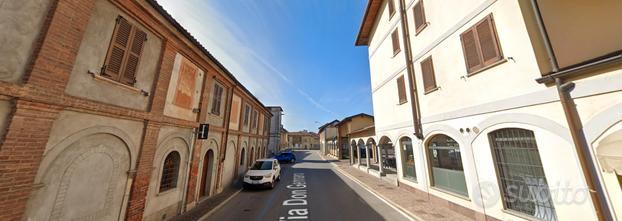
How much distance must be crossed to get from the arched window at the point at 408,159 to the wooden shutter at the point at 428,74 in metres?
3.19

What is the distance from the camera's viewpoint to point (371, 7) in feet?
46.5

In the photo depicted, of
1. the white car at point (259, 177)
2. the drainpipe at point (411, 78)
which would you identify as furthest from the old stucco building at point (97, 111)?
the drainpipe at point (411, 78)

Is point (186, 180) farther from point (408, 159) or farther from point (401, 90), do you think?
point (401, 90)

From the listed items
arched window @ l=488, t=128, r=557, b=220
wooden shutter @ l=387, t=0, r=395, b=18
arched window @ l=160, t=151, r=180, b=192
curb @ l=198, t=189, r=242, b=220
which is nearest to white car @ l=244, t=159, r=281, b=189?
curb @ l=198, t=189, r=242, b=220

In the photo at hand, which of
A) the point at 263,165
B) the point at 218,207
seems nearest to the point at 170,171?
the point at 218,207

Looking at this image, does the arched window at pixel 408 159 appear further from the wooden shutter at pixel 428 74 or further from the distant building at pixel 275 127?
the distant building at pixel 275 127

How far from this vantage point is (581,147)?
4422 mm

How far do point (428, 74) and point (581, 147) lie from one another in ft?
17.4

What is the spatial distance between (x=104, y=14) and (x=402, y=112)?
1243 cm

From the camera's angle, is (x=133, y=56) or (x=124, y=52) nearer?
(x=124, y=52)

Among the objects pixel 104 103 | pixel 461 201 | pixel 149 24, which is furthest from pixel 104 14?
pixel 461 201

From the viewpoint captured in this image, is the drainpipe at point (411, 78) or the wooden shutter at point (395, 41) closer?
the drainpipe at point (411, 78)

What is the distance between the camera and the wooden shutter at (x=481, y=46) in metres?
6.24

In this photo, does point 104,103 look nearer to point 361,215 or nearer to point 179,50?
point 179,50
